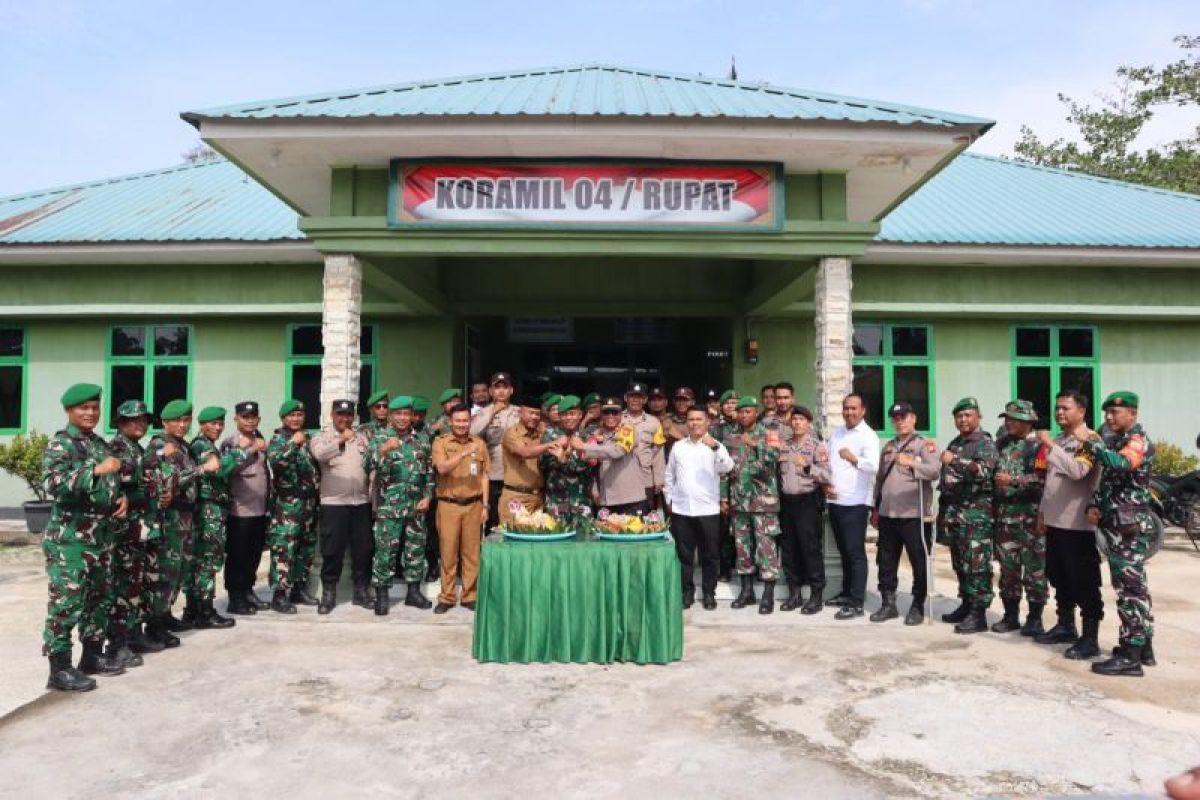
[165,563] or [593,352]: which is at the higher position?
[593,352]

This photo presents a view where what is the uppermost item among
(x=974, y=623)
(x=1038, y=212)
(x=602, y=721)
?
(x=1038, y=212)

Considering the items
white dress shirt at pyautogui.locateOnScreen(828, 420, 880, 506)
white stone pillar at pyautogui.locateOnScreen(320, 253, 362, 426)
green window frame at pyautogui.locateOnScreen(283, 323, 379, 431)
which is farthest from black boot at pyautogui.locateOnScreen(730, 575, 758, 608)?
green window frame at pyautogui.locateOnScreen(283, 323, 379, 431)

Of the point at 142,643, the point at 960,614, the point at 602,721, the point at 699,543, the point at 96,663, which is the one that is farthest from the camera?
the point at 699,543

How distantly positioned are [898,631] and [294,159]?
682 centimetres

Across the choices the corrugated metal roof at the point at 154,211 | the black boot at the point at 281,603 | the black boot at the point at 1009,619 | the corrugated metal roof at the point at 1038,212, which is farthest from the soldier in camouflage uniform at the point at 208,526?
the corrugated metal roof at the point at 1038,212

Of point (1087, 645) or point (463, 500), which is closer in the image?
point (1087, 645)

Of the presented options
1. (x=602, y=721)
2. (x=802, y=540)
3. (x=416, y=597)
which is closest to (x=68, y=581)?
(x=416, y=597)

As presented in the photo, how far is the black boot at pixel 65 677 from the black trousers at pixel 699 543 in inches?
165

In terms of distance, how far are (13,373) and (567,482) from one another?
33.9 feet

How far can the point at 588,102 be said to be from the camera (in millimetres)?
7285

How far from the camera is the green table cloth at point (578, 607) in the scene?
5.22 meters

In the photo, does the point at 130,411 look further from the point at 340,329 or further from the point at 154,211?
the point at 154,211

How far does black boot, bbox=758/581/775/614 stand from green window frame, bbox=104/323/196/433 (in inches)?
370

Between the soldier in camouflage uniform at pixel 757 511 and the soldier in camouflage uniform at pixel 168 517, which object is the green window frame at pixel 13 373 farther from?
the soldier in camouflage uniform at pixel 757 511
